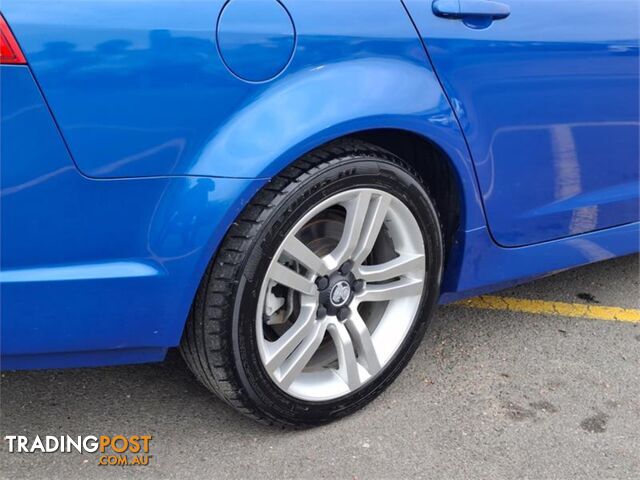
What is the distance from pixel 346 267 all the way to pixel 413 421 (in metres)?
0.54

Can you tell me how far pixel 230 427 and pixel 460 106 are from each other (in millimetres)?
1139

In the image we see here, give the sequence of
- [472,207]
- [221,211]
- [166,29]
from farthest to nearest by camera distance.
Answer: [472,207] → [221,211] → [166,29]

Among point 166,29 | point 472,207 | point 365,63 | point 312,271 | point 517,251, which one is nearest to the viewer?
point 166,29

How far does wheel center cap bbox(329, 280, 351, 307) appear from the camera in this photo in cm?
218

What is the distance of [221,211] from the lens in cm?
184

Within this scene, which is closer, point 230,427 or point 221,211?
point 221,211

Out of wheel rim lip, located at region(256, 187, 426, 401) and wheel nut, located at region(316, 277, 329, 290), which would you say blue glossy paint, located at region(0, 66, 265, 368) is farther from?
wheel nut, located at region(316, 277, 329, 290)

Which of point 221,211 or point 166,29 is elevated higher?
point 166,29

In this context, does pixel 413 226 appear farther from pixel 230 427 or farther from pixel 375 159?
pixel 230 427

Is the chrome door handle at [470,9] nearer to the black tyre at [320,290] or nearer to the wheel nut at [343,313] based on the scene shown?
the black tyre at [320,290]

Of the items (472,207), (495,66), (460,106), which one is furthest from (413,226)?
(495,66)

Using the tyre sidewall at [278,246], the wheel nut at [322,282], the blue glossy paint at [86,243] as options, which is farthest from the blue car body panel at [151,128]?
the wheel nut at [322,282]

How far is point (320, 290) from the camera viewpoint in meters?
2.16

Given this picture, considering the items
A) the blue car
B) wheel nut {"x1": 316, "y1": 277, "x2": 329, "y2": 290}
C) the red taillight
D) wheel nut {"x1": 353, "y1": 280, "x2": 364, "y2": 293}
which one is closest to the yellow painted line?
the blue car
